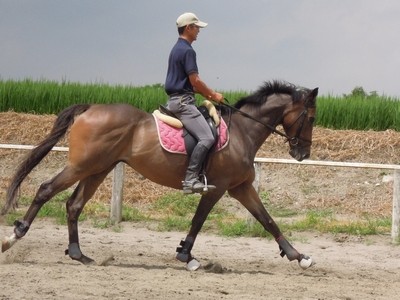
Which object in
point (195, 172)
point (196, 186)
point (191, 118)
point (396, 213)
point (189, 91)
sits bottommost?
point (396, 213)

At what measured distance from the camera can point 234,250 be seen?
1155 cm

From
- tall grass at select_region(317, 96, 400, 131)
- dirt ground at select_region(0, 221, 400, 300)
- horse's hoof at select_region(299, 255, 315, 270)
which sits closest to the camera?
dirt ground at select_region(0, 221, 400, 300)

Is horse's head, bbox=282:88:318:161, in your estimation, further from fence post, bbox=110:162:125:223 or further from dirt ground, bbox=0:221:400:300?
fence post, bbox=110:162:125:223

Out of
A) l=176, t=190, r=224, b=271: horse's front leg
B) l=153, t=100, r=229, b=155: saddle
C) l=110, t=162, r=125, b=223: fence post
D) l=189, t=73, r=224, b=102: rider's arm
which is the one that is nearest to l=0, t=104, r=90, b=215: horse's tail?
l=153, t=100, r=229, b=155: saddle

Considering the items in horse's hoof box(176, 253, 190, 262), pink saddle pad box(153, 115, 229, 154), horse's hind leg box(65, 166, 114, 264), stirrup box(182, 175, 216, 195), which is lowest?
horse's hoof box(176, 253, 190, 262)

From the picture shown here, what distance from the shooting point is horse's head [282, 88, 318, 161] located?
397 inches

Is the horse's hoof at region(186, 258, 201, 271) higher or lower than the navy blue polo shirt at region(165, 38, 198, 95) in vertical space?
lower

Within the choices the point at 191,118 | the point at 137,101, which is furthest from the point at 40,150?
the point at 137,101

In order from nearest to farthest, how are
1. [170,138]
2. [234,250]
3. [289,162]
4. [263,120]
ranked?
[170,138] < [263,120] < [234,250] < [289,162]

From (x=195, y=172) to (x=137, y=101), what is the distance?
11.1 m

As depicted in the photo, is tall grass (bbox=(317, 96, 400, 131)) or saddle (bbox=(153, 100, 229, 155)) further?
tall grass (bbox=(317, 96, 400, 131))

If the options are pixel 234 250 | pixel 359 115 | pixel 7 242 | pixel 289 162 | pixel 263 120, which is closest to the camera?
pixel 7 242

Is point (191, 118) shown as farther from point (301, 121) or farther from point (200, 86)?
point (301, 121)

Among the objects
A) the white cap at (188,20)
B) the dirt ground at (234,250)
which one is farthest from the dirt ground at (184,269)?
the white cap at (188,20)
